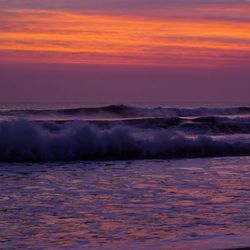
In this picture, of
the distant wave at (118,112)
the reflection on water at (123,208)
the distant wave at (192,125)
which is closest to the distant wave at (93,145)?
the reflection on water at (123,208)

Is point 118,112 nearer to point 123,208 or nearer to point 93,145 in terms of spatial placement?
point 93,145

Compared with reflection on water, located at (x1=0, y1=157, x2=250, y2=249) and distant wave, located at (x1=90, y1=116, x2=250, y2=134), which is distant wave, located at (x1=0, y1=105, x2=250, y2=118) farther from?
reflection on water, located at (x1=0, y1=157, x2=250, y2=249)

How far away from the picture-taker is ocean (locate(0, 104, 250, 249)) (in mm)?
6203

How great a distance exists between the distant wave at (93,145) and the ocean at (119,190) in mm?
23

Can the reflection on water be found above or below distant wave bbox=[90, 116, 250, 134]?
below

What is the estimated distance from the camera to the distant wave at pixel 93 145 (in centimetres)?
1481

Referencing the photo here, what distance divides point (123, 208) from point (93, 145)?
8226mm

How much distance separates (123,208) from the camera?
7.71m

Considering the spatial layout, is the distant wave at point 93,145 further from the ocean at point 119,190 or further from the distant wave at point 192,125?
the distant wave at point 192,125

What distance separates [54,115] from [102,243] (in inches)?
997

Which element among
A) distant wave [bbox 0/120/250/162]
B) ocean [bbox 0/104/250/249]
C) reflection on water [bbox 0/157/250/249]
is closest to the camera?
reflection on water [bbox 0/157/250/249]

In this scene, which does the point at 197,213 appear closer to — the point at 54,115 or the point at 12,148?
the point at 12,148

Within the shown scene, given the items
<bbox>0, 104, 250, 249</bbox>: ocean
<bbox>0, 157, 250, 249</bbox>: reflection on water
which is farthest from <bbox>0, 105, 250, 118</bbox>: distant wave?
<bbox>0, 157, 250, 249</bbox>: reflection on water

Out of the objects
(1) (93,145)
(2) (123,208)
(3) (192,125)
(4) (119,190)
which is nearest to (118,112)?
(3) (192,125)
